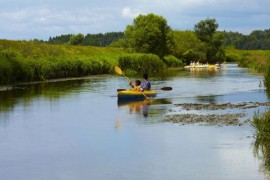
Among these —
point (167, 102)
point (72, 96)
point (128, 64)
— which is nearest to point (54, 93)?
point (72, 96)

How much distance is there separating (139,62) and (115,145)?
2365 inches

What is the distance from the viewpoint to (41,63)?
5578cm

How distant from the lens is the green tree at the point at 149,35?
97312 mm

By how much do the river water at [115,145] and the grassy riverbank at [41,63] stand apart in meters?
17.7

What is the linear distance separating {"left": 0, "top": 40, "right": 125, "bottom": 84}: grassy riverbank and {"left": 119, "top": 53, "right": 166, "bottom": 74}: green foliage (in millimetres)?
1363

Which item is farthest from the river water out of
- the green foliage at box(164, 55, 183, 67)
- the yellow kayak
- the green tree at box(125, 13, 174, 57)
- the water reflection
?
the green foliage at box(164, 55, 183, 67)

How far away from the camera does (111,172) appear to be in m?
15.5

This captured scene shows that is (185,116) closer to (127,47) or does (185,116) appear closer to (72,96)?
(72,96)

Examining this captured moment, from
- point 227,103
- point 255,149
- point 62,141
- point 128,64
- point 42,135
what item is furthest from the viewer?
point 128,64

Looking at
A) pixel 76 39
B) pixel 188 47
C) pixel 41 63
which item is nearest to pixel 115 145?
pixel 41 63

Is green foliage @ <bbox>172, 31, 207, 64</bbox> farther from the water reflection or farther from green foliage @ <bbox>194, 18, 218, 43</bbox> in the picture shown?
the water reflection

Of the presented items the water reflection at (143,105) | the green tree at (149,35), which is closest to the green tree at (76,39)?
the green tree at (149,35)

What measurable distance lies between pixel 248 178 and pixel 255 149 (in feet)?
10.8

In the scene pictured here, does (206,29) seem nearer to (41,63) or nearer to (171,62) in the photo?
(171,62)
